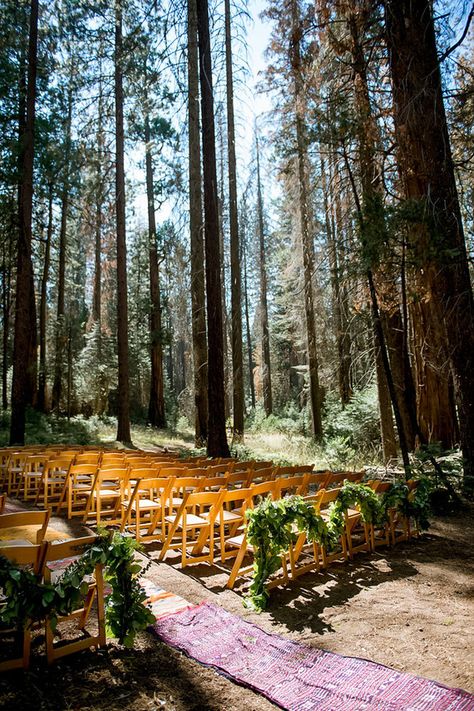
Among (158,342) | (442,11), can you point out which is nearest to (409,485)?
(442,11)

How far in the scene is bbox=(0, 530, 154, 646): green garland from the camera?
2561 mm

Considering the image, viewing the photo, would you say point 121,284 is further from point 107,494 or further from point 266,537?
point 266,537

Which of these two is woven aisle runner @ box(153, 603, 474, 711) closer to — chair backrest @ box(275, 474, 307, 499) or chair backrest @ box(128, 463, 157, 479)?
chair backrest @ box(275, 474, 307, 499)

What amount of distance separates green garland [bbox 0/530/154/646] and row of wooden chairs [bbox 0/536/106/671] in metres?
0.05

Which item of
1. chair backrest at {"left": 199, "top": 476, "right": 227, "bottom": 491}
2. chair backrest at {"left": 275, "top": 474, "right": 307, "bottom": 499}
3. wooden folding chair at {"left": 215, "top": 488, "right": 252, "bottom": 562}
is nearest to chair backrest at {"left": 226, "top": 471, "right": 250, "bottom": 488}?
chair backrest at {"left": 199, "top": 476, "right": 227, "bottom": 491}

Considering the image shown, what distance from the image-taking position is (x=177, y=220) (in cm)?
1586

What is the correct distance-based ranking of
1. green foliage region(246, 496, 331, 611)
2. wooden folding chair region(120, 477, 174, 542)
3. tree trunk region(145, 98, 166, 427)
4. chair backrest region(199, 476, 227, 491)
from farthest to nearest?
tree trunk region(145, 98, 166, 427), chair backrest region(199, 476, 227, 491), wooden folding chair region(120, 477, 174, 542), green foliage region(246, 496, 331, 611)

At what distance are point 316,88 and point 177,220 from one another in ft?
23.9

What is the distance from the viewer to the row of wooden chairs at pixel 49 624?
2.65 meters

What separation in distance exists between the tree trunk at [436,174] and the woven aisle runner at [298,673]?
17.8 feet

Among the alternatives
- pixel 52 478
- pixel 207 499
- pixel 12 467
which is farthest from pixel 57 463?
pixel 207 499

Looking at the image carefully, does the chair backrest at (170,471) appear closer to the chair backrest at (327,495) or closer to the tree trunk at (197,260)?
the chair backrest at (327,495)

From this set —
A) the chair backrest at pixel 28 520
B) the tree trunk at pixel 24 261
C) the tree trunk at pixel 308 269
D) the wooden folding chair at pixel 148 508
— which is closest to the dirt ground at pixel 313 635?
the wooden folding chair at pixel 148 508

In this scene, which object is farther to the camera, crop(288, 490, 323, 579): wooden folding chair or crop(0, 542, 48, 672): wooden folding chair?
crop(288, 490, 323, 579): wooden folding chair
